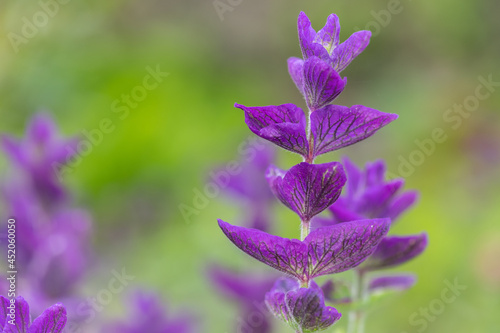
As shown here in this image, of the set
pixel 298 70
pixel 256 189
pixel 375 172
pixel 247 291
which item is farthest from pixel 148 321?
pixel 298 70

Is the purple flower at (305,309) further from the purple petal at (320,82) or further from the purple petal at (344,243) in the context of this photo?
the purple petal at (320,82)

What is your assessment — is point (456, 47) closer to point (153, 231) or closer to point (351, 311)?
point (153, 231)

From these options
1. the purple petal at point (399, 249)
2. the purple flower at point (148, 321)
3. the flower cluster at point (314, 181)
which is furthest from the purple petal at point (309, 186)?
the purple flower at point (148, 321)

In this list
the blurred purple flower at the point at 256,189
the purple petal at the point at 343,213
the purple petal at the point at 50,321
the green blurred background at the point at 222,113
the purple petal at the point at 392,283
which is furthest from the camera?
the green blurred background at the point at 222,113

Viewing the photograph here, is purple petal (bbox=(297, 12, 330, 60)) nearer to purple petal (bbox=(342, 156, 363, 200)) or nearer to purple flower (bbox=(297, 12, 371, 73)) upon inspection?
purple flower (bbox=(297, 12, 371, 73))

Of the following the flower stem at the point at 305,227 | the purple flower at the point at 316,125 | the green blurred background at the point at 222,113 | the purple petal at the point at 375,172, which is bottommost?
the flower stem at the point at 305,227

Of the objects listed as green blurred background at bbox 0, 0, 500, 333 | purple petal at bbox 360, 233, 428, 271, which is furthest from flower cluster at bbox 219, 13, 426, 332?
green blurred background at bbox 0, 0, 500, 333
